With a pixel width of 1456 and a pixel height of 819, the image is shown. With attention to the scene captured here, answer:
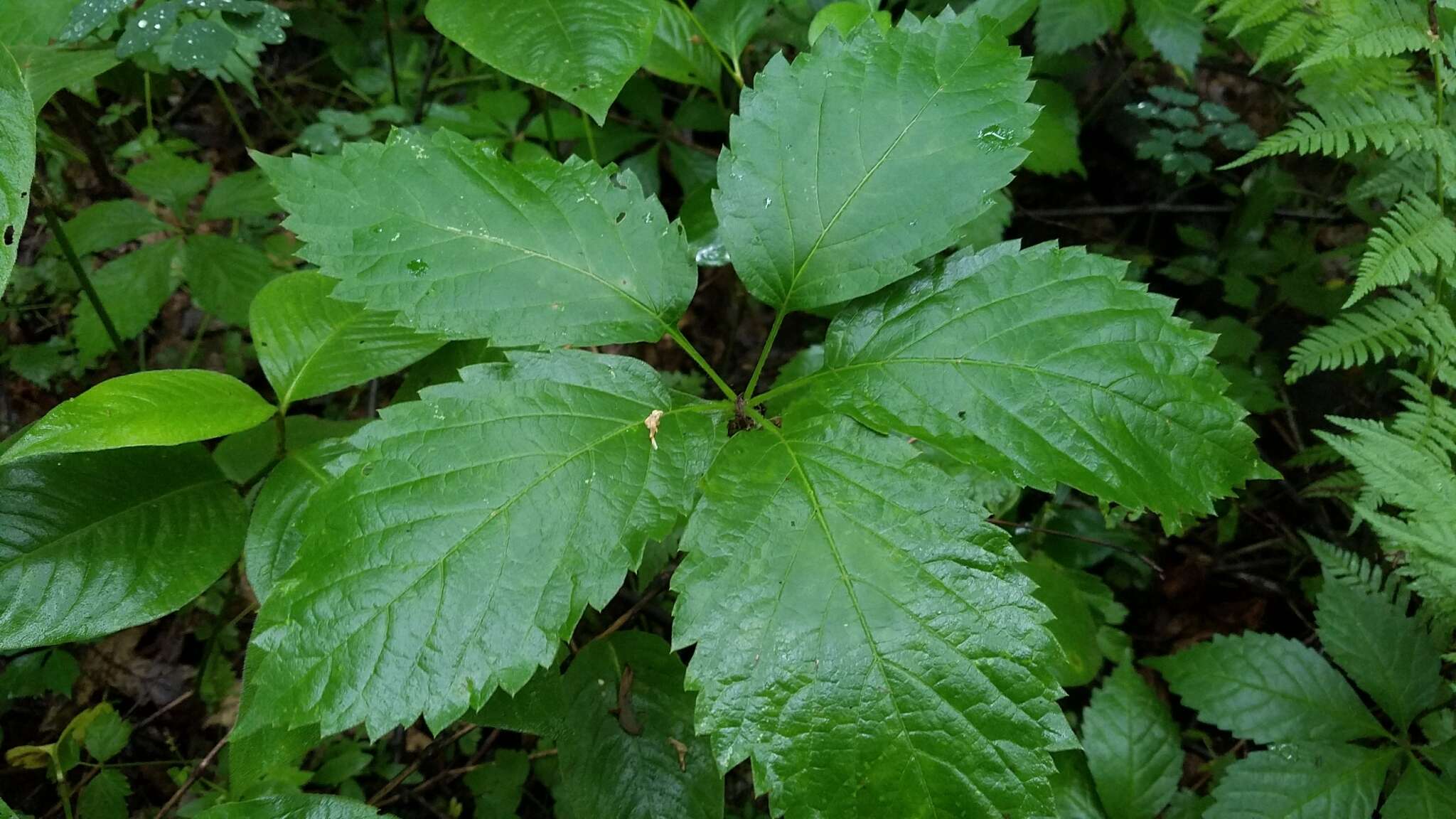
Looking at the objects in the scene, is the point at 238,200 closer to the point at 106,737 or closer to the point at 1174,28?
the point at 106,737

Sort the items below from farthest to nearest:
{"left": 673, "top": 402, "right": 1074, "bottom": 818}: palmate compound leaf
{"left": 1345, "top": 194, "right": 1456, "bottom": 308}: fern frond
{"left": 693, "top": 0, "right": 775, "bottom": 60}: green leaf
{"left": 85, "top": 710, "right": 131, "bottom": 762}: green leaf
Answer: {"left": 693, "top": 0, "right": 775, "bottom": 60}: green leaf
{"left": 85, "top": 710, "right": 131, "bottom": 762}: green leaf
{"left": 1345, "top": 194, "right": 1456, "bottom": 308}: fern frond
{"left": 673, "top": 402, "right": 1074, "bottom": 818}: palmate compound leaf

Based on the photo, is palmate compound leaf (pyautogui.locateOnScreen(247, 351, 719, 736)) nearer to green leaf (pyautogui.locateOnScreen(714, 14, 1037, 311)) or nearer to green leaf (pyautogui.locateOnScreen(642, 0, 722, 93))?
green leaf (pyautogui.locateOnScreen(714, 14, 1037, 311))

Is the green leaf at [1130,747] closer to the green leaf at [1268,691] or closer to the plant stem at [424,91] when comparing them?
the green leaf at [1268,691]

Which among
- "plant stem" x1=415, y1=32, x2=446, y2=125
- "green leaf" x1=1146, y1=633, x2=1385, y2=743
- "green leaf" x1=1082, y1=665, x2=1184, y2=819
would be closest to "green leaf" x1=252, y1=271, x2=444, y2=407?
"plant stem" x1=415, y1=32, x2=446, y2=125

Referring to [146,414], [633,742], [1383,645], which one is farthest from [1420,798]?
[146,414]

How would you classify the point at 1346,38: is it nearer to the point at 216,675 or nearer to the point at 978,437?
the point at 978,437
